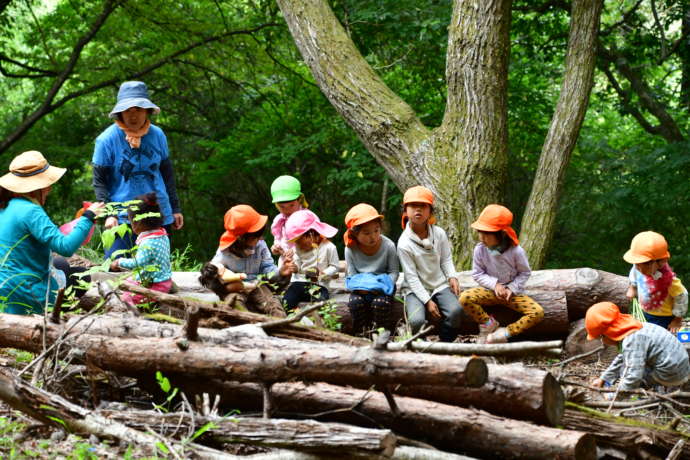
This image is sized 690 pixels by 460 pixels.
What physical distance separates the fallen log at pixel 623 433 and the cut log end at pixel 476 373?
80 cm

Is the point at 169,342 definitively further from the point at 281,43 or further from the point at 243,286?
the point at 281,43

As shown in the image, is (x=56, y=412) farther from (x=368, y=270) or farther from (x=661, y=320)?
(x=661, y=320)

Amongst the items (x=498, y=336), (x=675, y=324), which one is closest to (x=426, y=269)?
(x=498, y=336)

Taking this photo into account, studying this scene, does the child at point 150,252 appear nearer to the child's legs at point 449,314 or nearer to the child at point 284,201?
the child at point 284,201

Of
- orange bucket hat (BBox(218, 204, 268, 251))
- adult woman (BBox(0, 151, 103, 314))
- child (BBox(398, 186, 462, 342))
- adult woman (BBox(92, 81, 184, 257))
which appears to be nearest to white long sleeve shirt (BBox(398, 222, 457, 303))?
child (BBox(398, 186, 462, 342))

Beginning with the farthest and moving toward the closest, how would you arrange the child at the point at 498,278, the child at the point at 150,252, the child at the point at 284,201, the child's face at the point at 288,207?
the child's face at the point at 288,207 → the child at the point at 284,201 → the child at the point at 498,278 → the child at the point at 150,252

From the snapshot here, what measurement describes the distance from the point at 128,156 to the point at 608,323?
410 centimetres

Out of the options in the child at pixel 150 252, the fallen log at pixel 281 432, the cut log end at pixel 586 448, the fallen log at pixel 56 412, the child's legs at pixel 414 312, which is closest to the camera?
the fallen log at pixel 281 432

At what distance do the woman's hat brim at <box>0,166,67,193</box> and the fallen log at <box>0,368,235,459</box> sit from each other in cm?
193

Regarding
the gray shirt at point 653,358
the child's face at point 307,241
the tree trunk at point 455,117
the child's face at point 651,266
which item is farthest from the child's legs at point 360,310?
the child's face at point 651,266

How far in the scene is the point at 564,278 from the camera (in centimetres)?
672

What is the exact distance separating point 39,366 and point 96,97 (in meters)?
10.7

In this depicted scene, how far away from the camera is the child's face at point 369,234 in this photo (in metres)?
6.23

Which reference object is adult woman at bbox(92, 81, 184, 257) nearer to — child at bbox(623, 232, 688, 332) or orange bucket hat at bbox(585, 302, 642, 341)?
orange bucket hat at bbox(585, 302, 642, 341)
